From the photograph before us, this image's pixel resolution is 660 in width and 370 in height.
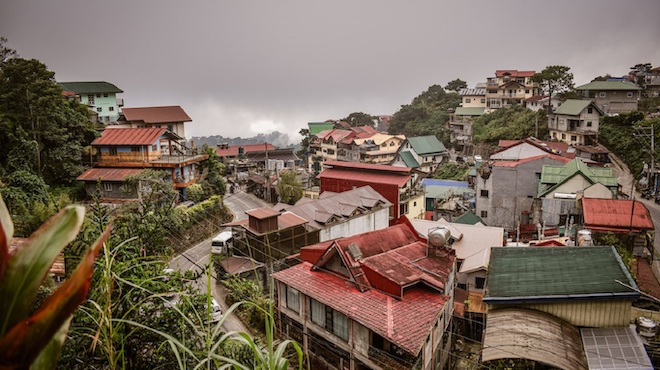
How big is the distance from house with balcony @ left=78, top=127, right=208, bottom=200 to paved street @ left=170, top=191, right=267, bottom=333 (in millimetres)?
5213

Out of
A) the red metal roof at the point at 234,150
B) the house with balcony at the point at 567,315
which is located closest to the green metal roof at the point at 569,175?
the house with balcony at the point at 567,315

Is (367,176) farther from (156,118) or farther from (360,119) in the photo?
(360,119)

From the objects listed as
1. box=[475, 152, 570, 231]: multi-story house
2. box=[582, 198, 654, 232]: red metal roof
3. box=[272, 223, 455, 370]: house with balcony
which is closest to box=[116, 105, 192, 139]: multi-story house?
box=[475, 152, 570, 231]: multi-story house

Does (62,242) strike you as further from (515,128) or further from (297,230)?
(515,128)

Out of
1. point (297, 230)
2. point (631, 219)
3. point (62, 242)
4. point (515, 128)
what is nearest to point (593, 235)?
point (631, 219)

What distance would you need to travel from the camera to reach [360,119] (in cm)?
7800

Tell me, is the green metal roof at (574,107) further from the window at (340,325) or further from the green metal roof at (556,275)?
the window at (340,325)

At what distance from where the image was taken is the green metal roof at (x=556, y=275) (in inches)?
407

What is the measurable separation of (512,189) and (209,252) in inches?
1169

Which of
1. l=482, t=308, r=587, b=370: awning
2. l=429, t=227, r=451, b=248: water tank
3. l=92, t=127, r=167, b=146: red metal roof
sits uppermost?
l=92, t=127, r=167, b=146: red metal roof

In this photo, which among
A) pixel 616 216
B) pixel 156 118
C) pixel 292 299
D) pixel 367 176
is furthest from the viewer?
pixel 156 118

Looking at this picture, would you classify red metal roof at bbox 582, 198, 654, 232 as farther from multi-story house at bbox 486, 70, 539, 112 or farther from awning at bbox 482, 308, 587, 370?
multi-story house at bbox 486, 70, 539, 112

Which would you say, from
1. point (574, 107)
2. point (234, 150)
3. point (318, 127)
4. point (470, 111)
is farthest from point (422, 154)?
point (234, 150)

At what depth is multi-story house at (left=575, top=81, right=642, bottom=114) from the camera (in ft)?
148
